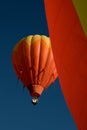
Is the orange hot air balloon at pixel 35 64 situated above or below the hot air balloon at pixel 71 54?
below

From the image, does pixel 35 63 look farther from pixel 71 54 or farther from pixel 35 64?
pixel 71 54

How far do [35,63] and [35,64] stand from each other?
50 mm

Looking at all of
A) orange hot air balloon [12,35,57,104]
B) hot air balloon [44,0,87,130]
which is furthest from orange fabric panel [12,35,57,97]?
hot air balloon [44,0,87,130]

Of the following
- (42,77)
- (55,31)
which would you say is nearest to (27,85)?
(42,77)

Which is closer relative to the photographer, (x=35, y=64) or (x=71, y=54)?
(x=71, y=54)

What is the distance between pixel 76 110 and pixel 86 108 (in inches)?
15.8

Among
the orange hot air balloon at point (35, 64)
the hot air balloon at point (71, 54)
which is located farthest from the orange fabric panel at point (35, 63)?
the hot air balloon at point (71, 54)

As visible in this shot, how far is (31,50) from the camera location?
20.4 metres

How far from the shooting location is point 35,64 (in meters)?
20.4

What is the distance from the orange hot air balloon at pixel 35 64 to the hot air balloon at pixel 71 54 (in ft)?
34.9

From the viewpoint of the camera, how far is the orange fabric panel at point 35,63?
2023 cm

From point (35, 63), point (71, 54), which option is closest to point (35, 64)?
point (35, 63)

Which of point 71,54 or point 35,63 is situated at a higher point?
point 71,54

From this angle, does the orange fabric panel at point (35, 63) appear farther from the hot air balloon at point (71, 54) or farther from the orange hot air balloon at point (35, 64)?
the hot air balloon at point (71, 54)
